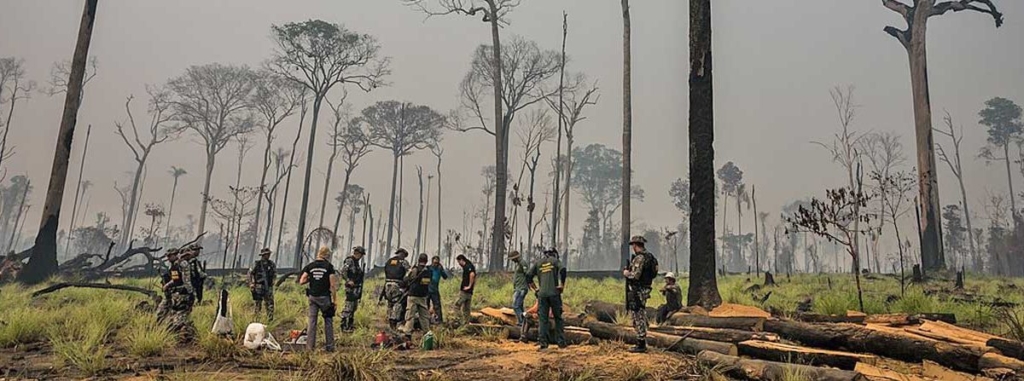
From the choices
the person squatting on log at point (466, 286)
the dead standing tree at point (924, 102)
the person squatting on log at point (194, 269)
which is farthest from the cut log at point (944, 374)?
the dead standing tree at point (924, 102)

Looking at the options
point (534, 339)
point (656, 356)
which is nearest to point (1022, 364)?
point (656, 356)

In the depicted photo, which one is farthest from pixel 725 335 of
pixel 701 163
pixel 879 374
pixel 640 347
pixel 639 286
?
pixel 701 163

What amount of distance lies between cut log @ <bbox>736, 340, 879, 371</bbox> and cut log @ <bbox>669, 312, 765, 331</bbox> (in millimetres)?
1605

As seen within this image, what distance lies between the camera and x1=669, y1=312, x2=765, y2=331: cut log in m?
7.62

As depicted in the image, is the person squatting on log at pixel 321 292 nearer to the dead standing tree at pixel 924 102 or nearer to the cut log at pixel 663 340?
the cut log at pixel 663 340

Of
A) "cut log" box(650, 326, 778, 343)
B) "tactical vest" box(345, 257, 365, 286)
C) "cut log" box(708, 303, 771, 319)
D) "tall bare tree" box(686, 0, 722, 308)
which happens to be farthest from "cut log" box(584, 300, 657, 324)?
"tactical vest" box(345, 257, 365, 286)

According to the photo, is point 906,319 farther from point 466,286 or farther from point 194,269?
point 194,269

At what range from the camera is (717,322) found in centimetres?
819

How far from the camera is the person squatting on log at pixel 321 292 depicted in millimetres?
7789

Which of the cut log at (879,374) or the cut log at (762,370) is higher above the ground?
the cut log at (879,374)

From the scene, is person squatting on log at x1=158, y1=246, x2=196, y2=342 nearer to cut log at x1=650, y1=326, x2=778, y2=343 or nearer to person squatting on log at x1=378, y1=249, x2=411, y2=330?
Result: person squatting on log at x1=378, y1=249, x2=411, y2=330

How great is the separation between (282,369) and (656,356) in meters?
4.42

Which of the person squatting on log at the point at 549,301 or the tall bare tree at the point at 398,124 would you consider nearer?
the person squatting on log at the point at 549,301

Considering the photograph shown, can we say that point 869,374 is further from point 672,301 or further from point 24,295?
point 24,295
